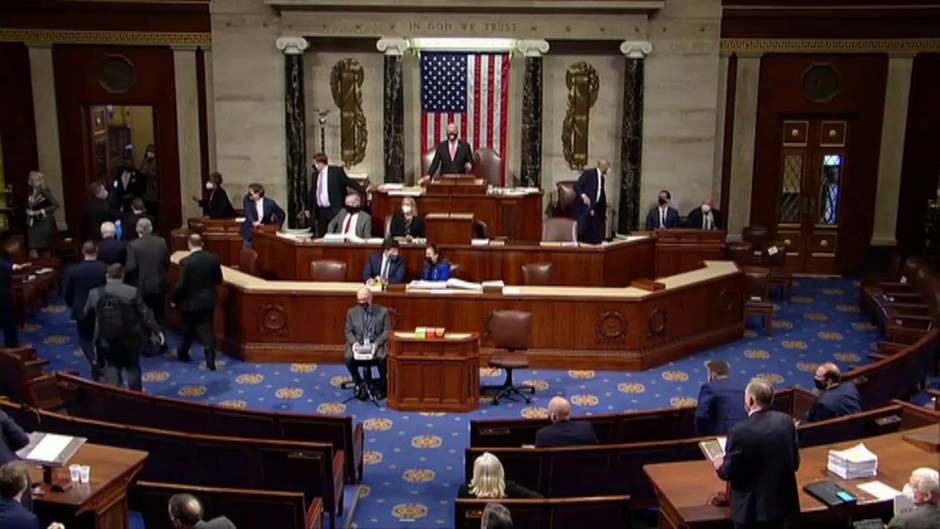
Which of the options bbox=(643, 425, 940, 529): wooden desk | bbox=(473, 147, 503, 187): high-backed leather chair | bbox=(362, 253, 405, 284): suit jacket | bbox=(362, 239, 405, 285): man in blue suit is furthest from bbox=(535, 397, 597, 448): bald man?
bbox=(473, 147, 503, 187): high-backed leather chair

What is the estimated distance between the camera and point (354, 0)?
15820mm

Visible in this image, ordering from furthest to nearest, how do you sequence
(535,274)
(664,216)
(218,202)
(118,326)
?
(664,216) < (218,202) < (535,274) < (118,326)

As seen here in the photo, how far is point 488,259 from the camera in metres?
12.6

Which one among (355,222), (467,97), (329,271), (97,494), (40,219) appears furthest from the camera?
(467,97)

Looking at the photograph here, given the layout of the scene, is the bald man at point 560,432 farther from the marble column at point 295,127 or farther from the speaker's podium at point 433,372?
the marble column at point 295,127

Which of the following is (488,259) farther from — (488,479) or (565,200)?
(488,479)

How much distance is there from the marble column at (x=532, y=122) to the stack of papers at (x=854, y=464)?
34.5 ft

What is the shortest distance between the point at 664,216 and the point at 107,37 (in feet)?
30.5

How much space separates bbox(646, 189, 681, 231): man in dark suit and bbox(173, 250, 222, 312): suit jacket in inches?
278

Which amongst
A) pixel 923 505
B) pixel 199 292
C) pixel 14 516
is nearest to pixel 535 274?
pixel 199 292

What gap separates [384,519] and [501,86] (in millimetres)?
9999

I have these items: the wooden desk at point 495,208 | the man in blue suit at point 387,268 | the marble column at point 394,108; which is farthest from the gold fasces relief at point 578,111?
the man in blue suit at point 387,268

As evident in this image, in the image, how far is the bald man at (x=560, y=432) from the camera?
718cm

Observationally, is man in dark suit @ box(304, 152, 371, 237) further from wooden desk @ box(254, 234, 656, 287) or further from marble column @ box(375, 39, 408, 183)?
marble column @ box(375, 39, 408, 183)
